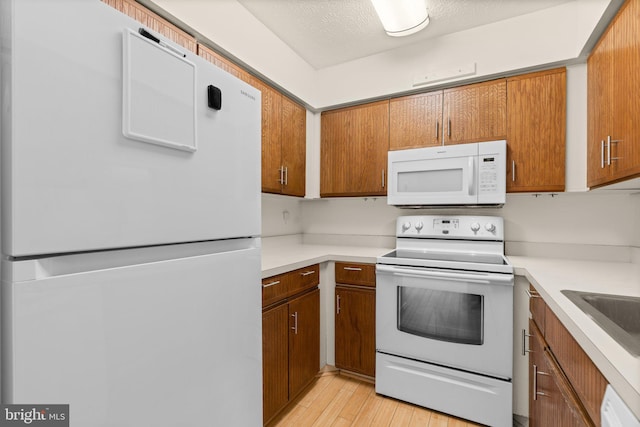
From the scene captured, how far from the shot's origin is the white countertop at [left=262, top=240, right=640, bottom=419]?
620mm

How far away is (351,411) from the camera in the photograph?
1.80 m

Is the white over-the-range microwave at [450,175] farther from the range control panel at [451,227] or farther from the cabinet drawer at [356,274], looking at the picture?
the cabinet drawer at [356,274]

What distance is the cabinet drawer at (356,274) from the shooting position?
2.03 metres

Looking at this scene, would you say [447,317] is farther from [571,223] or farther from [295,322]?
[571,223]

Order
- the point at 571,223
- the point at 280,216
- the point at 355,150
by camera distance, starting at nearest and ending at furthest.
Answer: the point at 571,223 < the point at 355,150 < the point at 280,216

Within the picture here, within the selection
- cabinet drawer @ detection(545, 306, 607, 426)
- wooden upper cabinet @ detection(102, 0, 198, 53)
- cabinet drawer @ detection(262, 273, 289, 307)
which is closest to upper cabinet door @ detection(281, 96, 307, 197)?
cabinet drawer @ detection(262, 273, 289, 307)

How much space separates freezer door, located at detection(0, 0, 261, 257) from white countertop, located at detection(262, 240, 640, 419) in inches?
33.3

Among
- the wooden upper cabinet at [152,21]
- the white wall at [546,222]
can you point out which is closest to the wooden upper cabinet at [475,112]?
the white wall at [546,222]

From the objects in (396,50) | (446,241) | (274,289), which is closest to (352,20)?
(396,50)

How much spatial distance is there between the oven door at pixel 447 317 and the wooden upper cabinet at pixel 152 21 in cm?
167

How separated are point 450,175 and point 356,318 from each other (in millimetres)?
1207

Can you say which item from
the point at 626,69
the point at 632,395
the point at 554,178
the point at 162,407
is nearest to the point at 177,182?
the point at 162,407

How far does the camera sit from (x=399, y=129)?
2285 millimetres

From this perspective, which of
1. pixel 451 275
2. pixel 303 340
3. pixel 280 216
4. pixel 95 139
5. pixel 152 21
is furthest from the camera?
pixel 280 216
